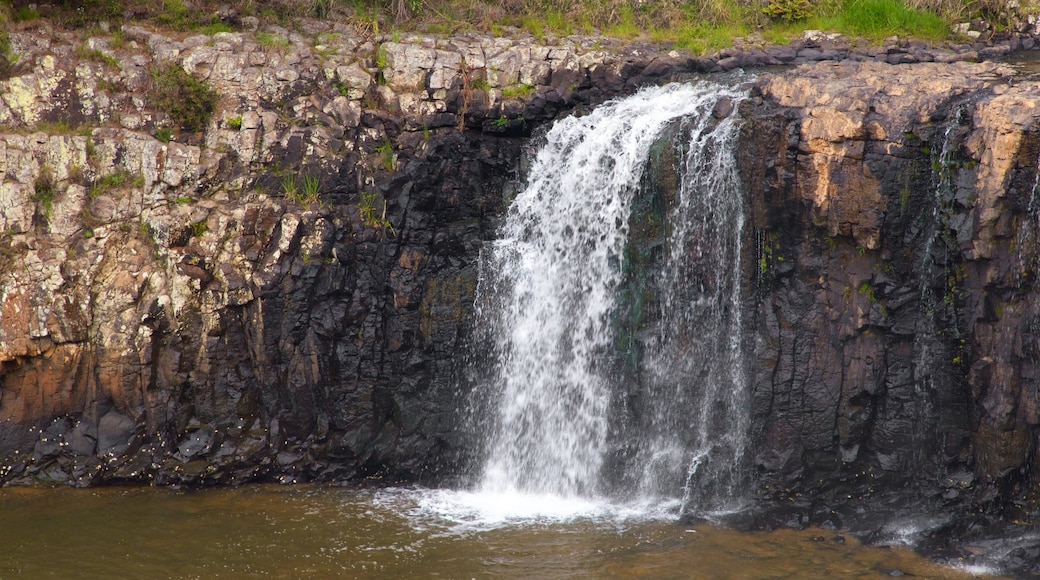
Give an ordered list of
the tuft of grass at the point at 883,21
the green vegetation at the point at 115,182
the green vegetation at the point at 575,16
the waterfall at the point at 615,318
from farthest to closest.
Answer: the tuft of grass at the point at 883,21, the green vegetation at the point at 575,16, the green vegetation at the point at 115,182, the waterfall at the point at 615,318

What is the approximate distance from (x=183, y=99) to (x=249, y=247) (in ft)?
8.09

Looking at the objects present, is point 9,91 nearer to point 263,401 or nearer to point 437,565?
point 263,401

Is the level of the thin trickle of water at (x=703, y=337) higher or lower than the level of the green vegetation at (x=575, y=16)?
lower

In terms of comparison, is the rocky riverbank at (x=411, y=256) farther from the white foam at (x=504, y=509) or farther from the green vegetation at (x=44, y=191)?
the white foam at (x=504, y=509)

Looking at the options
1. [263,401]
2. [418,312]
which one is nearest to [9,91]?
[263,401]

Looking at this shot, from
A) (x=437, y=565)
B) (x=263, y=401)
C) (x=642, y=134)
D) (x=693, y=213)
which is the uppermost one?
(x=642, y=134)

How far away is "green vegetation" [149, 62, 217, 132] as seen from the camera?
1340 cm

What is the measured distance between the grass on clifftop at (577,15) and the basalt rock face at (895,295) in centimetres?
334

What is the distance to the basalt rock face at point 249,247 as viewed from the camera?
12.6 metres

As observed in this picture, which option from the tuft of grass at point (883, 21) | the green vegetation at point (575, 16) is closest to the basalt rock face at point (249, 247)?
the green vegetation at point (575, 16)

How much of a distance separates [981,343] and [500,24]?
8974 mm

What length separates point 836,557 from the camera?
10.4m

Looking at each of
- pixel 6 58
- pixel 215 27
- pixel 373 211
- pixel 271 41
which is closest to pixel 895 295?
pixel 373 211

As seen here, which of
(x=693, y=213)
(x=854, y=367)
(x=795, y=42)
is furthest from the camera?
(x=795, y=42)
